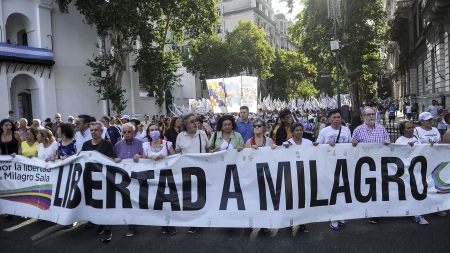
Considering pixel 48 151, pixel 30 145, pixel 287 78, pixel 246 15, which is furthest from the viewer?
pixel 246 15

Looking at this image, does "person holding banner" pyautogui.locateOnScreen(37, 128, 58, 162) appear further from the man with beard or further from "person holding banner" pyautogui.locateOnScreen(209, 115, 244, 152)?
the man with beard

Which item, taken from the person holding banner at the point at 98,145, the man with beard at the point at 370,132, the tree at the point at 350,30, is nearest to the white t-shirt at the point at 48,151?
the person holding banner at the point at 98,145

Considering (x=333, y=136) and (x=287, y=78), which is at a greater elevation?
(x=287, y=78)

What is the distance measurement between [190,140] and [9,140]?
3961 mm

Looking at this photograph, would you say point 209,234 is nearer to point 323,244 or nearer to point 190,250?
point 190,250

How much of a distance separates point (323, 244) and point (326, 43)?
25107 millimetres

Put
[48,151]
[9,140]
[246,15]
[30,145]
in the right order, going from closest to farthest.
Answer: [48,151] < [30,145] < [9,140] < [246,15]

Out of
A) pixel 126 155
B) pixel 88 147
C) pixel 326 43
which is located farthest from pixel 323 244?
pixel 326 43

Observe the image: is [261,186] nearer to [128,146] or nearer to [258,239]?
[258,239]

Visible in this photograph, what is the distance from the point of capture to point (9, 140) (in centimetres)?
766

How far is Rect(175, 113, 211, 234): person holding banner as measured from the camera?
6.15 m

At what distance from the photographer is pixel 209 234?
5.58 meters

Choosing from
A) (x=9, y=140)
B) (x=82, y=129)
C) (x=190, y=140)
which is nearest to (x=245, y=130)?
(x=190, y=140)

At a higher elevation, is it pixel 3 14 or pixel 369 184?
pixel 3 14
